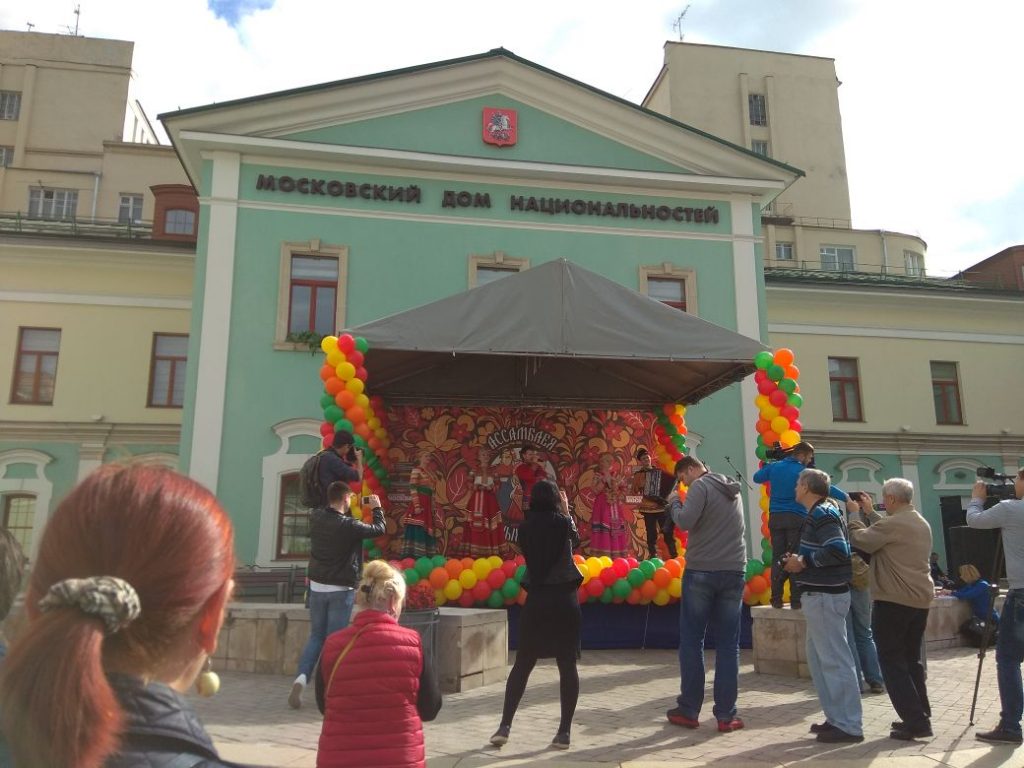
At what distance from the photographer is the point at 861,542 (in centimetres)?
619

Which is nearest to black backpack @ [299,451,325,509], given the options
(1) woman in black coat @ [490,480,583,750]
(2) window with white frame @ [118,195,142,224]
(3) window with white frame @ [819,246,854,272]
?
(1) woman in black coat @ [490,480,583,750]

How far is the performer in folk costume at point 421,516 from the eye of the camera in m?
12.0

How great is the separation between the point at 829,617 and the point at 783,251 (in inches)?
1274

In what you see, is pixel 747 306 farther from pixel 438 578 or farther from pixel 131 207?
pixel 131 207

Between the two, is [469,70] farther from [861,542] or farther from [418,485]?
[861,542]

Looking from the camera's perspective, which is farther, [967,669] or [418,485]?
[418,485]

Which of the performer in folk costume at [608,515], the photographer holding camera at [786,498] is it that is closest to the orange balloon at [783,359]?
the photographer holding camera at [786,498]

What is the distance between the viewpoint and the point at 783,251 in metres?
35.8

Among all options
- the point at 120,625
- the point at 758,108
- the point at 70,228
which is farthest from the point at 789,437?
the point at 758,108

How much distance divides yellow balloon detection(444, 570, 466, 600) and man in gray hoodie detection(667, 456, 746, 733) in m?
3.67

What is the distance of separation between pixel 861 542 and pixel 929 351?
2054 centimetres

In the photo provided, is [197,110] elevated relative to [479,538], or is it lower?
elevated

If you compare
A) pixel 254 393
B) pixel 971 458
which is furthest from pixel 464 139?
pixel 971 458

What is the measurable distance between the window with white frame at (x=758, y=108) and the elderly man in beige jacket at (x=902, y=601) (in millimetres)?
36373
